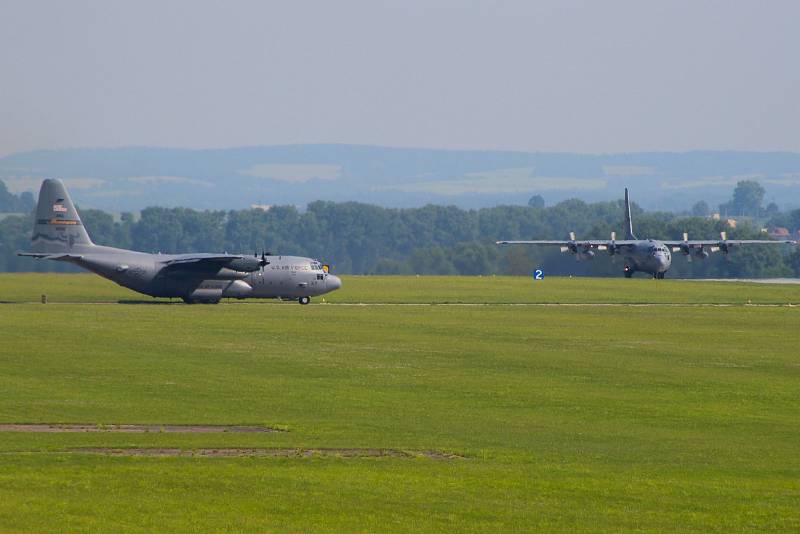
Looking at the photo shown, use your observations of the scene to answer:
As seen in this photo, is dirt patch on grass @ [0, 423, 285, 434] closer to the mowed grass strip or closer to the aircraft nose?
the aircraft nose

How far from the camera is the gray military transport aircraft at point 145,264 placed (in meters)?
85.4

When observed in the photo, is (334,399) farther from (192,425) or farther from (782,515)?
(782,515)

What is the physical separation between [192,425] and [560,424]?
29.6 feet

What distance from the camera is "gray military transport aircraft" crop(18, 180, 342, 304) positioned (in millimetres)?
85375

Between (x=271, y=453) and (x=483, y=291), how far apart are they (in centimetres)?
8782

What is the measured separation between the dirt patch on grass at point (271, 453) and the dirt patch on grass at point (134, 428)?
3.36 metres

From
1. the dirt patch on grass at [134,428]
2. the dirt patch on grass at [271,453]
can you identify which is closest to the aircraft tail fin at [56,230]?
the dirt patch on grass at [134,428]

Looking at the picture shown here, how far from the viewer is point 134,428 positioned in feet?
110

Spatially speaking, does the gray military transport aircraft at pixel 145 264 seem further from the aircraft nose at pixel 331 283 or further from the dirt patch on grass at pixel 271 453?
the dirt patch on grass at pixel 271 453

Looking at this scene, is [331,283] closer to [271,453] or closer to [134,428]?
[134,428]

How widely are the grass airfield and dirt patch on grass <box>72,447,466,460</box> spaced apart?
142 millimetres

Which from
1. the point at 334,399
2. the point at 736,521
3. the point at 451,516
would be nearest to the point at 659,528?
the point at 736,521

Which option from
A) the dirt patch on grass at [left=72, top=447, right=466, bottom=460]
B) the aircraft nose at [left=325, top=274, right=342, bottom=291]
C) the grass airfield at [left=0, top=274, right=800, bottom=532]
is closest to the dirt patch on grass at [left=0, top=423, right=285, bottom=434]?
the grass airfield at [left=0, top=274, right=800, bottom=532]

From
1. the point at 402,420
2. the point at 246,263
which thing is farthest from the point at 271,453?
the point at 246,263
